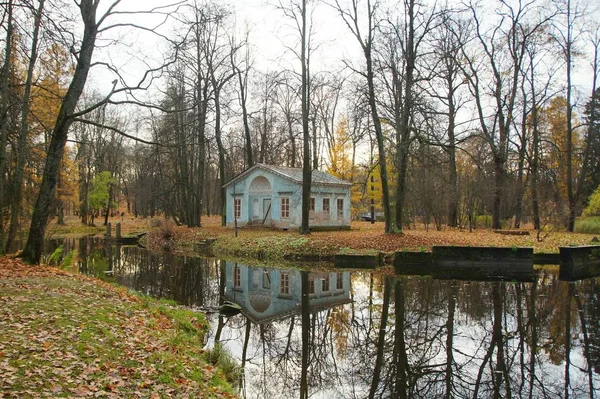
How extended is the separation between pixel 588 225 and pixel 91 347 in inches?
1314

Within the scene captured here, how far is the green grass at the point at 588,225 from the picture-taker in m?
30.5

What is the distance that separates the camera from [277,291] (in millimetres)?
15547

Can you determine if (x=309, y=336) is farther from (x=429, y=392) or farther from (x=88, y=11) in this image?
(x=88, y=11)

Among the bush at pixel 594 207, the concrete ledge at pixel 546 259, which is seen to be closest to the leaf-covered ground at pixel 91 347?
the concrete ledge at pixel 546 259

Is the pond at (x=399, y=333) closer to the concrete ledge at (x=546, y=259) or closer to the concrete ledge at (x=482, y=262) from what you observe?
the concrete ledge at (x=482, y=262)

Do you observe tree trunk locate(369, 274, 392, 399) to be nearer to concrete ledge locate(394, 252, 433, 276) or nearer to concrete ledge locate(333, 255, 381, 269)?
concrete ledge locate(394, 252, 433, 276)

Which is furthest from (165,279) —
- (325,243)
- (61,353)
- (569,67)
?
(569,67)

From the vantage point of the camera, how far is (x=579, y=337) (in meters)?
9.81

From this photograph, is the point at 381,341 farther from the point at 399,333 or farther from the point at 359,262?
the point at 359,262

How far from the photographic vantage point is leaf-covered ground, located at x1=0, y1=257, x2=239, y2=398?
5.14 m

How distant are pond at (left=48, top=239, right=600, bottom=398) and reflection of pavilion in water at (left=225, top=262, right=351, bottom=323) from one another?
4 centimetres

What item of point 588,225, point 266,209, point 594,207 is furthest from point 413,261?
point 594,207

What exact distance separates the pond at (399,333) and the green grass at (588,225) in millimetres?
14914

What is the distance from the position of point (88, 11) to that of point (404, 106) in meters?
15.8
